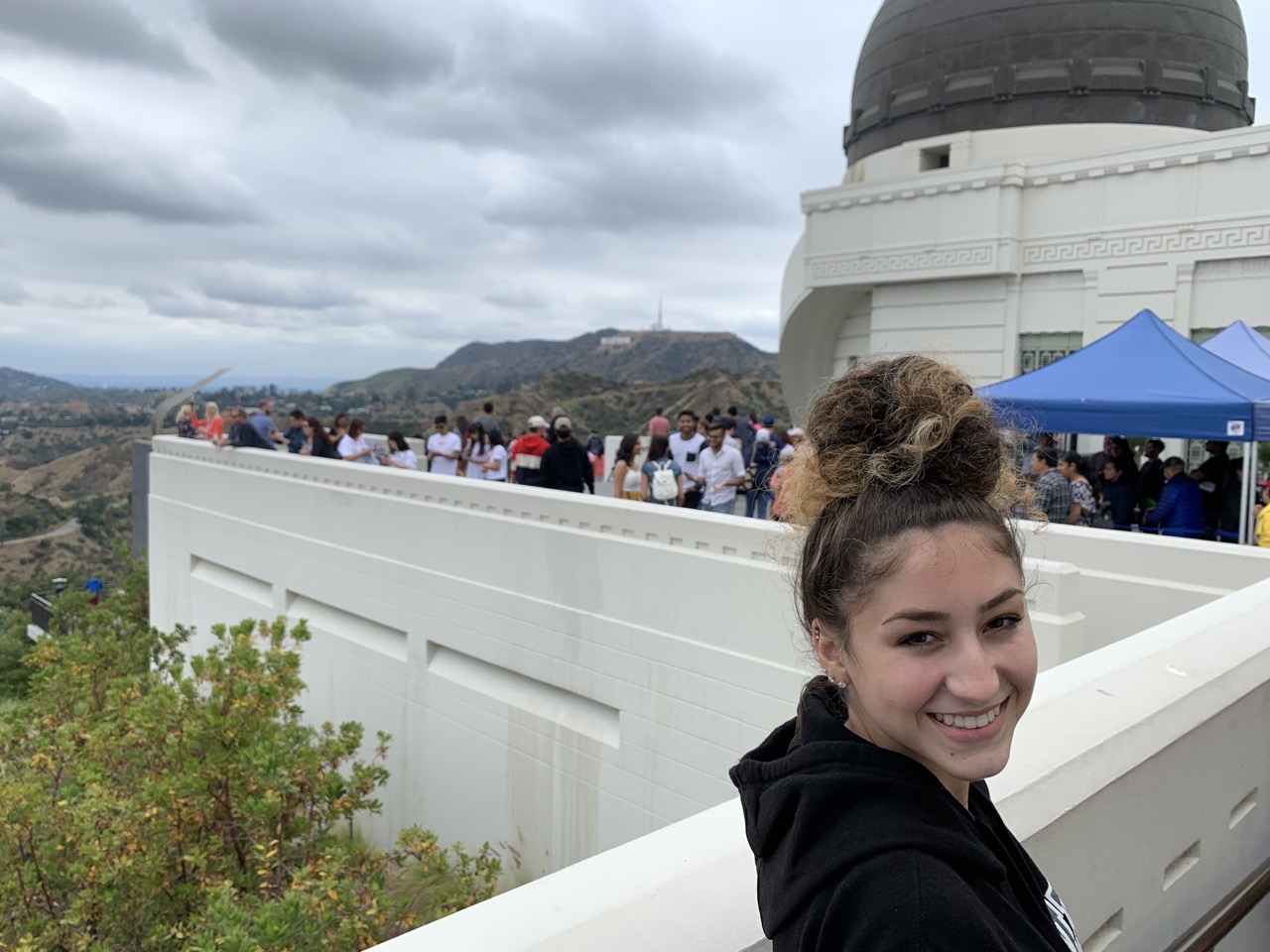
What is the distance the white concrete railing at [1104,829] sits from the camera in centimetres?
149

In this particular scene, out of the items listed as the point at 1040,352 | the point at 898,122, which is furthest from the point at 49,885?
the point at 898,122

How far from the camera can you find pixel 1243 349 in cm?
888

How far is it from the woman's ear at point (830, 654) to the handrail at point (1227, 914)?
204 cm

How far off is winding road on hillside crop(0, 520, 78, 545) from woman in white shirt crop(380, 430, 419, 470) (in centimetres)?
3466

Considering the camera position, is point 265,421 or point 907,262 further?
point 907,262

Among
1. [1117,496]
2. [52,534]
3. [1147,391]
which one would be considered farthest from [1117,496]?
[52,534]

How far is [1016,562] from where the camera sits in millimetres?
1282

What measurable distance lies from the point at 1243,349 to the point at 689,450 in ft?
17.5

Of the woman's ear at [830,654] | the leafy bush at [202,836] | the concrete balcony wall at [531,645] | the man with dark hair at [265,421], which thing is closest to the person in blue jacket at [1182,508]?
the concrete balcony wall at [531,645]

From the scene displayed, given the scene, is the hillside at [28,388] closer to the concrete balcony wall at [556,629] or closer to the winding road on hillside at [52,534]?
the winding road on hillside at [52,534]

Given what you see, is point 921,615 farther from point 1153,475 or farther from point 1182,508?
point 1153,475

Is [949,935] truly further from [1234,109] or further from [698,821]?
[1234,109]

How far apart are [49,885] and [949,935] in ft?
23.3

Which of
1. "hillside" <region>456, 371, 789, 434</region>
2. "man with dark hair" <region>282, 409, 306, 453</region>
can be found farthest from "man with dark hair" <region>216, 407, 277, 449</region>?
"hillside" <region>456, 371, 789, 434</region>
